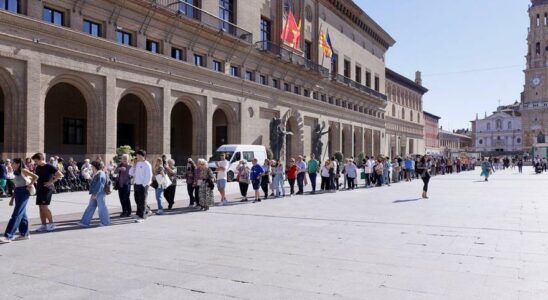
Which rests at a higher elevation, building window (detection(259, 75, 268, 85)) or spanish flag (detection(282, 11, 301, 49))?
spanish flag (detection(282, 11, 301, 49))

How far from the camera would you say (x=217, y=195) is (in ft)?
62.5

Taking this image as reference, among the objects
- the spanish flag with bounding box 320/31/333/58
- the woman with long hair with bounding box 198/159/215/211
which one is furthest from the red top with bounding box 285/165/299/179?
the spanish flag with bounding box 320/31/333/58

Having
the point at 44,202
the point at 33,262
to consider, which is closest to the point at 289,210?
the point at 44,202

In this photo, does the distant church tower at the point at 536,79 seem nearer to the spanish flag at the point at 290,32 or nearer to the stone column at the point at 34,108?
the spanish flag at the point at 290,32

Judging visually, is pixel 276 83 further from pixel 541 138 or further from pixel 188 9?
pixel 541 138

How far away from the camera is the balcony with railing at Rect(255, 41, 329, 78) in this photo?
37.1 meters

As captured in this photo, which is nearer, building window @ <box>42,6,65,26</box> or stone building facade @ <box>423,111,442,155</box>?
building window @ <box>42,6,65,26</box>

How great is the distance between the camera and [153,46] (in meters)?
27.4

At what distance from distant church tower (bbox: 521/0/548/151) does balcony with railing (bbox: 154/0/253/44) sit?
10208 cm

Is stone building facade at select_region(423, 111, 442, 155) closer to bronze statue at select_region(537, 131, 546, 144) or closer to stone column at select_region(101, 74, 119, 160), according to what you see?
bronze statue at select_region(537, 131, 546, 144)

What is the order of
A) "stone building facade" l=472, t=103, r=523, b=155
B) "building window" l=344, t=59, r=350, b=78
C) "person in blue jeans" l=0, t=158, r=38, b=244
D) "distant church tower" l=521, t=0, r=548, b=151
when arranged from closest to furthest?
"person in blue jeans" l=0, t=158, r=38, b=244 → "building window" l=344, t=59, r=350, b=78 → "distant church tower" l=521, t=0, r=548, b=151 → "stone building facade" l=472, t=103, r=523, b=155

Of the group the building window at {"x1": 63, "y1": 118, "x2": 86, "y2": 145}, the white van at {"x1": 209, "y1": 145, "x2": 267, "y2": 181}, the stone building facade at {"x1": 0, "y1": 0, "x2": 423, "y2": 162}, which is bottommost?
the white van at {"x1": 209, "y1": 145, "x2": 267, "y2": 181}

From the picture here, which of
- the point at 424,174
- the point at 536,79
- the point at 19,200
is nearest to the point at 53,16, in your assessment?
the point at 19,200

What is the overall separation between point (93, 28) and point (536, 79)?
384ft
